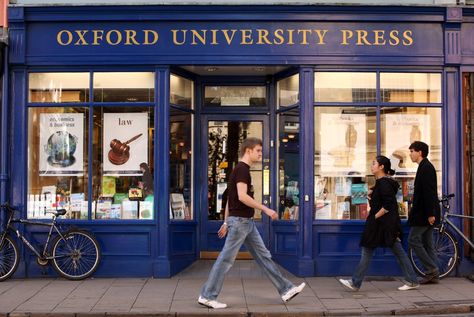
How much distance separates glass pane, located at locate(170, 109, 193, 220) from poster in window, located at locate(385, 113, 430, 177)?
11.2ft

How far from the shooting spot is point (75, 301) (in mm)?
8242

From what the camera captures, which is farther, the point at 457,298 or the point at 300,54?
the point at 300,54

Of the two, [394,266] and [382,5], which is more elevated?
[382,5]

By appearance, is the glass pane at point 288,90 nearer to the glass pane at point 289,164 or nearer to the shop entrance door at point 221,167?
the glass pane at point 289,164

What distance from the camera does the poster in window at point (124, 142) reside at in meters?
10.4

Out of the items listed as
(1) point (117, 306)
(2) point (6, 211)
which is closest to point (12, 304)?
(1) point (117, 306)

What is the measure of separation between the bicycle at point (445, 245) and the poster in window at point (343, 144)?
4.79 ft

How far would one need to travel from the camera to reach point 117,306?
26.1ft

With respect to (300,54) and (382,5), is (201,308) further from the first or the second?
(382,5)

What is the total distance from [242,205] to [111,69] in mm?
3909

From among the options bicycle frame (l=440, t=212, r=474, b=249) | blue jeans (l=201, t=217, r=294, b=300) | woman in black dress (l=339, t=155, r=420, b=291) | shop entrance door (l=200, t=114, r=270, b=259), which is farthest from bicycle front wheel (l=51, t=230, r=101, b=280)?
bicycle frame (l=440, t=212, r=474, b=249)

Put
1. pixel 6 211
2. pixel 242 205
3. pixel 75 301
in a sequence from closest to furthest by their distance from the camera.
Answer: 1. pixel 242 205
2. pixel 75 301
3. pixel 6 211

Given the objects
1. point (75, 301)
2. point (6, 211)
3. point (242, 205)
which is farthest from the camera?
point (6, 211)

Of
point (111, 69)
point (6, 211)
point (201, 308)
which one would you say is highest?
point (111, 69)
